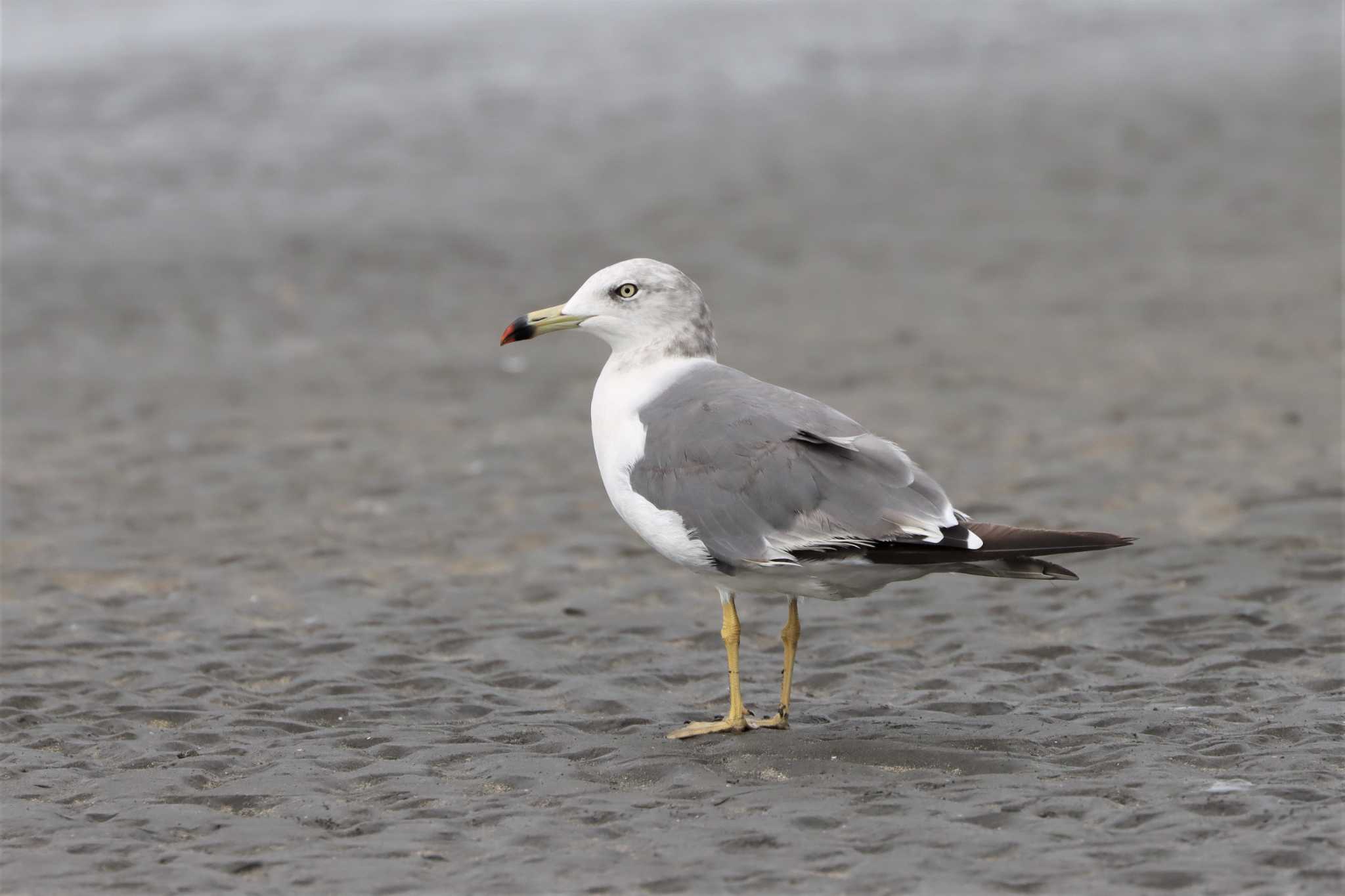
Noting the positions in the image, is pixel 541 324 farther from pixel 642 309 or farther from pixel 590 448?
pixel 590 448

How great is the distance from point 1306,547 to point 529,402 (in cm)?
498

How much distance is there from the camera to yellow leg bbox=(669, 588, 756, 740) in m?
5.75

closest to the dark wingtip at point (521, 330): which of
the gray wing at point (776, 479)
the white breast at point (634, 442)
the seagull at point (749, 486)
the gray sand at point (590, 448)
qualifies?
the seagull at point (749, 486)

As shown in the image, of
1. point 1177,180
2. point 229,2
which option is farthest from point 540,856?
point 229,2

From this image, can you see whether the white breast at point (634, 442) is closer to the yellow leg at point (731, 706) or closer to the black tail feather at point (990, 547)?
the yellow leg at point (731, 706)

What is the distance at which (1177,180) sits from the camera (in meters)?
15.0

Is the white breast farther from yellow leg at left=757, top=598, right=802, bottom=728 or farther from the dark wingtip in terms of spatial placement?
yellow leg at left=757, top=598, right=802, bottom=728

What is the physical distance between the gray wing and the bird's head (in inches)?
15.0

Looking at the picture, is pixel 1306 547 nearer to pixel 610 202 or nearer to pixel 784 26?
pixel 610 202

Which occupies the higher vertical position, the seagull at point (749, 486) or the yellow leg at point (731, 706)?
the seagull at point (749, 486)

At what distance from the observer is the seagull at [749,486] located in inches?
206

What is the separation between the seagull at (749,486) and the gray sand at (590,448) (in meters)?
0.64

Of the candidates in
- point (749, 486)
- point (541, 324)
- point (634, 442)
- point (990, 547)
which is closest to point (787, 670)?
point (749, 486)

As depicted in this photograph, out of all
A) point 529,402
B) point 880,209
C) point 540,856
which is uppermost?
point 880,209
